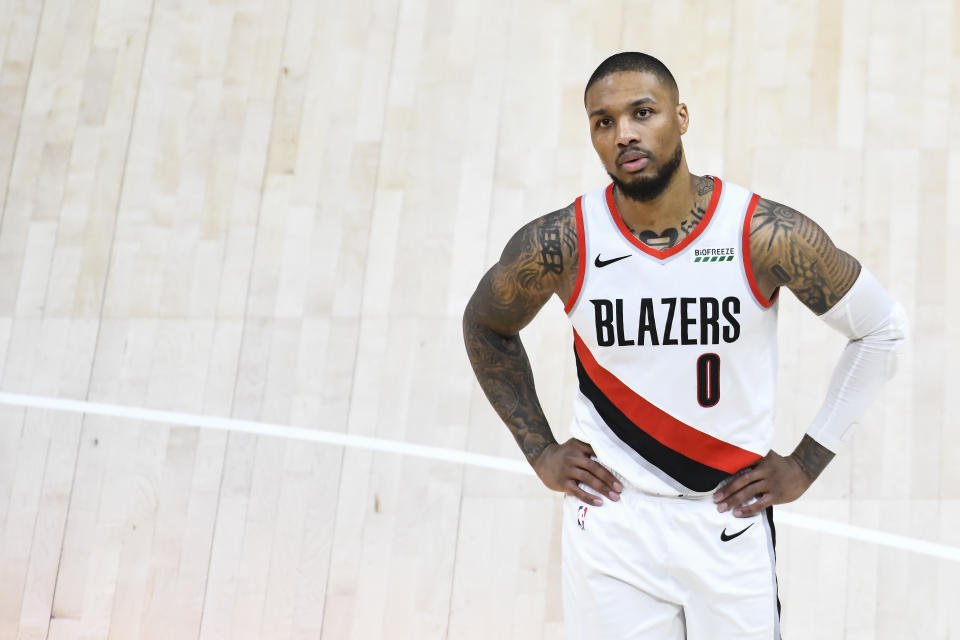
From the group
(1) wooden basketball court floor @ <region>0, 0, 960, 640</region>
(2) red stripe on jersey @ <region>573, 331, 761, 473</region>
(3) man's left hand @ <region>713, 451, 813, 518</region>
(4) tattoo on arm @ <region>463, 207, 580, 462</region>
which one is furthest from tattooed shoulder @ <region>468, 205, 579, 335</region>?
(1) wooden basketball court floor @ <region>0, 0, 960, 640</region>

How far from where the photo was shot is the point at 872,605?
3.91m

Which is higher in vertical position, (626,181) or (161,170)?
(161,170)

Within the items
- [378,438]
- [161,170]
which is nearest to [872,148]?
[378,438]

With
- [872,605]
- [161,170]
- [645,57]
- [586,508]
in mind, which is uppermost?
[161,170]

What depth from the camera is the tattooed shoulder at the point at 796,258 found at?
2281mm

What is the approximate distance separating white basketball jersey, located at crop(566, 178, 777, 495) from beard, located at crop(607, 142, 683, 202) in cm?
7

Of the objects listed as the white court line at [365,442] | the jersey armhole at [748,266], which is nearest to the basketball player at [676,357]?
the jersey armhole at [748,266]

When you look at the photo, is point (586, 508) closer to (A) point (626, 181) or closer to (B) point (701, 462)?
(B) point (701, 462)

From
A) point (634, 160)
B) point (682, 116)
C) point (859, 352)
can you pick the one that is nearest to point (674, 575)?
point (859, 352)

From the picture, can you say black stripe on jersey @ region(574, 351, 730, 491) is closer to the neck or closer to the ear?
the neck

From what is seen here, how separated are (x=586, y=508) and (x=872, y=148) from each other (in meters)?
2.61

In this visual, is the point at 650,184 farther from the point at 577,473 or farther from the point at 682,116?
the point at 577,473

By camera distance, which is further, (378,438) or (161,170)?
(161,170)

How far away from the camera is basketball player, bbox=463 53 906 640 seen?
2289 millimetres
